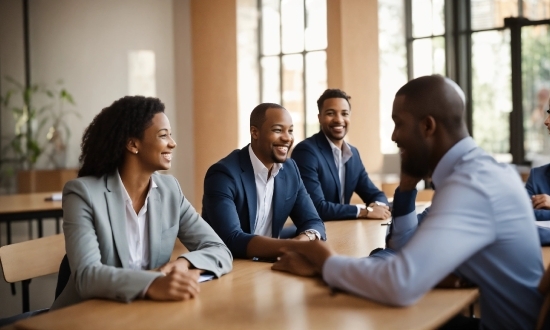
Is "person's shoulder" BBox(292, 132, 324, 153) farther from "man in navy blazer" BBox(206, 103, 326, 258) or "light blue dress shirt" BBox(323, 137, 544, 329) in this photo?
"light blue dress shirt" BBox(323, 137, 544, 329)

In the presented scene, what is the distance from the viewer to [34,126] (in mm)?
8922

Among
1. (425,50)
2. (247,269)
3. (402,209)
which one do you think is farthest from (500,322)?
(425,50)

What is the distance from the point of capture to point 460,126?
6.11ft

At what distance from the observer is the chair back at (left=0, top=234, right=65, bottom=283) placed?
2588mm

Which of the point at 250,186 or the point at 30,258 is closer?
the point at 30,258

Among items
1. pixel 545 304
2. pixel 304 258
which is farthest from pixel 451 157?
pixel 304 258

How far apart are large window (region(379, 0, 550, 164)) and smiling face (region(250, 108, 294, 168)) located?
5.02 m

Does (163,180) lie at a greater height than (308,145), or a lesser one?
lesser

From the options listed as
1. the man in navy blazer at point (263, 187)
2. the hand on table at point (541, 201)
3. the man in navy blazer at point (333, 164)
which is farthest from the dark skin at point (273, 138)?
the hand on table at point (541, 201)

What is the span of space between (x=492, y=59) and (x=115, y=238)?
7015 millimetres

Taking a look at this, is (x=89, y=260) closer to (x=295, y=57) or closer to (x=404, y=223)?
(x=404, y=223)

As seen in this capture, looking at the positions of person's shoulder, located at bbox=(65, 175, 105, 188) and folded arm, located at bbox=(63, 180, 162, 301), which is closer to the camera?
folded arm, located at bbox=(63, 180, 162, 301)

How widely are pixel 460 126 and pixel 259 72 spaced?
8186 millimetres

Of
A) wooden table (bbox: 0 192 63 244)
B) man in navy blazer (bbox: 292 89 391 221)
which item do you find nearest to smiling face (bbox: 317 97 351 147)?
man in navy blazer (bbox: 292 89 391 221)
